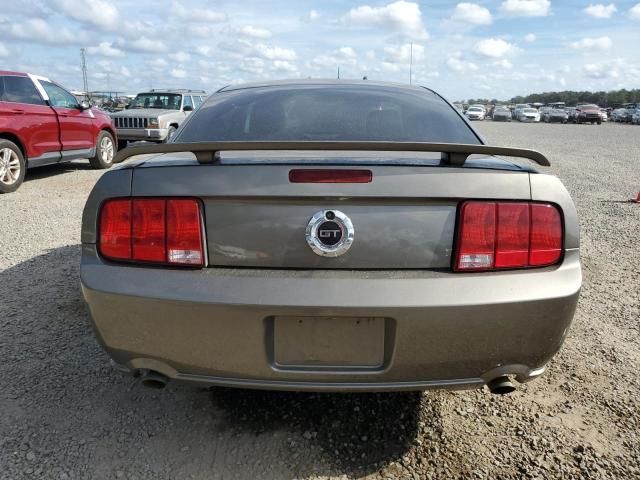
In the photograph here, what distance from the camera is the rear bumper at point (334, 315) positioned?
6.00 ft

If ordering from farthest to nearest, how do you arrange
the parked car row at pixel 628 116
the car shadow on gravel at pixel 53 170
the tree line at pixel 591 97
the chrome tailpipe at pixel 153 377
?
the tree line at pixel 591 97 → the parked car row at pixel 628 116 → the car shadow on gravel at pixel 53 170 → the chrome tailpipe at pixel 153 377

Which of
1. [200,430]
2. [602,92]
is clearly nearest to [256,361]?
[200,430]

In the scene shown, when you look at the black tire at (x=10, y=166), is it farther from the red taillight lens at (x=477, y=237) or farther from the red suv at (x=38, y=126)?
the red taillight lens at (x=477, y=237)

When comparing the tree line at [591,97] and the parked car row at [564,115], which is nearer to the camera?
the parked car row at [564,115]

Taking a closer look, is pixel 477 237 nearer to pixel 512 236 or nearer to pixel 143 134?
pixel 512 236

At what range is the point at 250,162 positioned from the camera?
1949 millimetres

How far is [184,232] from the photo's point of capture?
1929 mm

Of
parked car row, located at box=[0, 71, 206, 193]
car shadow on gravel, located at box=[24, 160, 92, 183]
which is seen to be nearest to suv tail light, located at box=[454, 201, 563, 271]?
parked car row, located at box=[0, 71, 206, 193]

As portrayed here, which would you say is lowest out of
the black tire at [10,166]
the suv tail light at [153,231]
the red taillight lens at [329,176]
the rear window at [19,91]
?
the black tire at [10,166]

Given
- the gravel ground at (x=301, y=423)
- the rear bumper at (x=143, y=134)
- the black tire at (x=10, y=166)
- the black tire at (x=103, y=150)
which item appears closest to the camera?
the gravel ground at (x=301, y=423)

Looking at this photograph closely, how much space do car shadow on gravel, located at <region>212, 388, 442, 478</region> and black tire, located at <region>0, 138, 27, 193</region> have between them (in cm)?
689

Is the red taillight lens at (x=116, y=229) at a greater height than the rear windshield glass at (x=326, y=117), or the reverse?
the rear windshield glass at (x=326, y=117)

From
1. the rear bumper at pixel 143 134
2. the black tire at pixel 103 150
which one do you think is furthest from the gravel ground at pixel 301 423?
the rear bumper at pixel 143 134

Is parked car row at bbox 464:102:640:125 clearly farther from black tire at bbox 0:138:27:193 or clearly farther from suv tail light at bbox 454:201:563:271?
suv tail light at bbox 454:201:563:271
